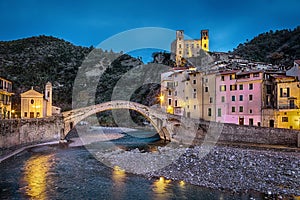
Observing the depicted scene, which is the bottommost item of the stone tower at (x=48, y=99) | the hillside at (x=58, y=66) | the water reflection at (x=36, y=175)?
the water reflection at (x=36, y=175)

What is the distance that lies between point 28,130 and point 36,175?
1068cm

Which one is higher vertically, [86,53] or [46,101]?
[86,53]

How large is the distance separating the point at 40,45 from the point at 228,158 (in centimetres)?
8261

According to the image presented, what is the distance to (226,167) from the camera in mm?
16422

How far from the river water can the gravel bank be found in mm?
1001

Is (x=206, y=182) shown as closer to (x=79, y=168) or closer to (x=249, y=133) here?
(x=79, y=168)

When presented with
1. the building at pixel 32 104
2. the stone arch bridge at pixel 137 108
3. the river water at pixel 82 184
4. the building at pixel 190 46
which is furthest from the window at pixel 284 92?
the building at pixel 190 46

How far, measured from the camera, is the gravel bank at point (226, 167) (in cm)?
Result: 1337

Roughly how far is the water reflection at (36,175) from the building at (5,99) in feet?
47.2

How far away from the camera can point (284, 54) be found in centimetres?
Result: 5431

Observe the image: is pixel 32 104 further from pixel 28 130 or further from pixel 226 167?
pixel 226 167

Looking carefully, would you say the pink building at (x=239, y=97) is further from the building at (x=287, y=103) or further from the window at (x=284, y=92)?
the window at (x=284, y=92)

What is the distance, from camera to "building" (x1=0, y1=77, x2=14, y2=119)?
103 feet

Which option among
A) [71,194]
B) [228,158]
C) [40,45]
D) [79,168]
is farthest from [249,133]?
[40,45]
